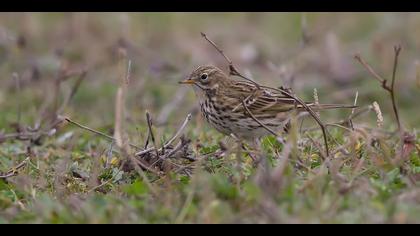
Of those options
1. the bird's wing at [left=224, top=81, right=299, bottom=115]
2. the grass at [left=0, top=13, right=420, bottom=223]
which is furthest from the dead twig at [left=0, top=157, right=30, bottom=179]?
the bird's wing at [left=224, top=81, right=299, bottom=115]

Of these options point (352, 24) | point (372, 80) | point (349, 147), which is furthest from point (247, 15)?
point (349, 147)

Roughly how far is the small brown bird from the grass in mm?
227

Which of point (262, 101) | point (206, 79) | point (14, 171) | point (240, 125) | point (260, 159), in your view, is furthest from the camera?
point (206, 79)

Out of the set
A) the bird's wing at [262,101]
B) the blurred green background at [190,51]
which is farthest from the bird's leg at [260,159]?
the blurred green background at [190,51]

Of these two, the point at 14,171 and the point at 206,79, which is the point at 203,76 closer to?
the point at 206,79

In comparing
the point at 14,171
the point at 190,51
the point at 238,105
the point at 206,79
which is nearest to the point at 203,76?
the point at 206,79

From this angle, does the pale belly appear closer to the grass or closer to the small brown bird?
the small brown bird

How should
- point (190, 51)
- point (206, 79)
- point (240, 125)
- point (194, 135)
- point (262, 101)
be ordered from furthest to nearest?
point (190, 51)
point (194, 135)
point (206, 79)
point (262, 101)
point (240, 125)

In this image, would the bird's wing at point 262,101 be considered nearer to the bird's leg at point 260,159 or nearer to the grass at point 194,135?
the grass at point 194,135

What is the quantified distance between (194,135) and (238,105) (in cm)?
88

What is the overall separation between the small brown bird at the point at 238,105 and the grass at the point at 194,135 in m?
0.23

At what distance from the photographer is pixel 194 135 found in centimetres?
741

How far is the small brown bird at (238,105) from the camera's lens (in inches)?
260
